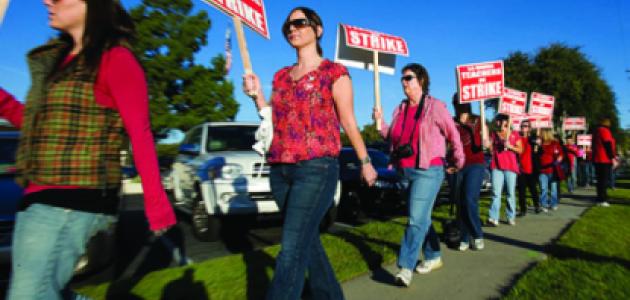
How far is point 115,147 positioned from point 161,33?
104ft

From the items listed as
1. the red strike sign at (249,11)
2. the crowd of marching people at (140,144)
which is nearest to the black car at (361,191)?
the crowd of marching people at (140,144)

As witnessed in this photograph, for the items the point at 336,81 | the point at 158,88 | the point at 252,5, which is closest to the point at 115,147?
the point at 336,81

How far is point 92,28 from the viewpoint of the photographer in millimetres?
1807

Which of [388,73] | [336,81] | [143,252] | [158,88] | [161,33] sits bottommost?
[143,252]

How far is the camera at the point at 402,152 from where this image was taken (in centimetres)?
412

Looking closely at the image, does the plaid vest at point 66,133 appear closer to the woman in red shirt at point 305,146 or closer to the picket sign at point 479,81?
the woman in red shirt at point 305,146

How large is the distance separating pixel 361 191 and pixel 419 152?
17.9ft

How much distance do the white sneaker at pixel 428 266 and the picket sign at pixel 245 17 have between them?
8.29 feet

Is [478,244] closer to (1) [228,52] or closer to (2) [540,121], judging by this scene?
(2) [540,121]

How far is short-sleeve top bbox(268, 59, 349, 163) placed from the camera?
2559 mm

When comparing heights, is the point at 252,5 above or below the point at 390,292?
above

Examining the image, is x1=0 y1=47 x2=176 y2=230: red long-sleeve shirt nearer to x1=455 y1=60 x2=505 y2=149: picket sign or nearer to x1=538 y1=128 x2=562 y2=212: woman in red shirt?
x1=455 y1=60 x2=505 y2=149: picket sign

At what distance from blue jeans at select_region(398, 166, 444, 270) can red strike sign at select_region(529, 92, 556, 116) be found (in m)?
10.1

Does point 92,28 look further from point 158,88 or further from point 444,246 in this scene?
point 158,88
